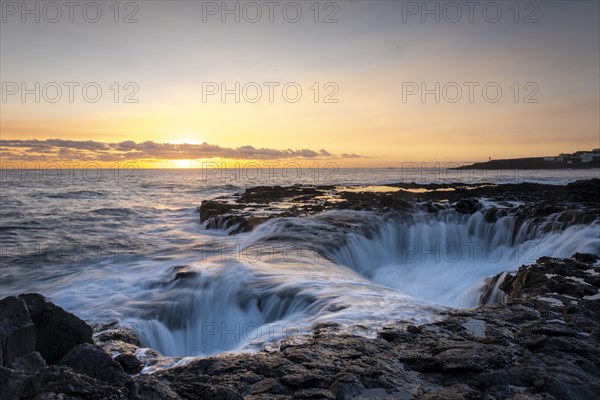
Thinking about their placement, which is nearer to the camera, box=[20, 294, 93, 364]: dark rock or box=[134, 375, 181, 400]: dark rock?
box=[134, 375, 181, 400]: dark rock

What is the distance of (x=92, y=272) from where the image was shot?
13891mm

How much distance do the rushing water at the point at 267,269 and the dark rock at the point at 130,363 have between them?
5.18ft

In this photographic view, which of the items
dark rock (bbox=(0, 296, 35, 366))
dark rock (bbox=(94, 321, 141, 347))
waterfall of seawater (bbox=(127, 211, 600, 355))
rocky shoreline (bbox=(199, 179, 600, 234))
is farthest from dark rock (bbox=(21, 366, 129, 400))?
rocky shoreline (bbox=(199, 179, 600, 234))

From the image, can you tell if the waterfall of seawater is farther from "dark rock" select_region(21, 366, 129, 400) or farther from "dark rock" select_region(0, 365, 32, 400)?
"dark rock" select_region(0, 365, 32, 400)

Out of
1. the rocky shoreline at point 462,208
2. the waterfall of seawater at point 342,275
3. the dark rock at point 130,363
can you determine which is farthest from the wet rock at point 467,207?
the dark rock at point 130,363

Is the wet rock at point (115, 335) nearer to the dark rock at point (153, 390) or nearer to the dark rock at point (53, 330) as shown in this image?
the dark rock at point (53, 330)

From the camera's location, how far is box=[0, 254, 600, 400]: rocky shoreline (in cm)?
394

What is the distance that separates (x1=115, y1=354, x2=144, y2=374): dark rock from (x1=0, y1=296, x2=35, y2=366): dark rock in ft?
3.83

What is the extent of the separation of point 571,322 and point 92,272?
1346cm

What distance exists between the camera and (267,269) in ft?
39.0

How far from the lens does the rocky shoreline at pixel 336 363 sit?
3936 mm

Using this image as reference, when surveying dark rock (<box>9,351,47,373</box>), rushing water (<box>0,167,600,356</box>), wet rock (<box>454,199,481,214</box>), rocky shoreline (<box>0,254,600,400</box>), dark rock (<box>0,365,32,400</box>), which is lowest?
rushing water (<box>0,167,600,356</box>)

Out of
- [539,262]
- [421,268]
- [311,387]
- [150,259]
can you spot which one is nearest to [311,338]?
[311,387]

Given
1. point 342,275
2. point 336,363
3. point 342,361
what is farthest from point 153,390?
point 342,275
